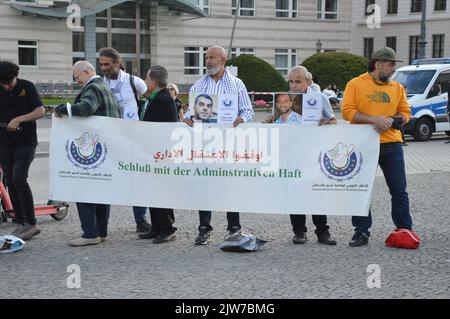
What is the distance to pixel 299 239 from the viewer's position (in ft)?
26.2

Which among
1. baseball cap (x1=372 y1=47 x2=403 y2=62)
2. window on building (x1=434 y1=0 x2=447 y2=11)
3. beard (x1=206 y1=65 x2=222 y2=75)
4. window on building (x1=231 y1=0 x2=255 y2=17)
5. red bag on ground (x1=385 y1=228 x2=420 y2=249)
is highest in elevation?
window on building (x1=434 y1=0 x2=447 y2=11)

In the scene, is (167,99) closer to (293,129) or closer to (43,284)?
(293,129)

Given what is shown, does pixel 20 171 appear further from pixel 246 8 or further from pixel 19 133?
pixel 246 8

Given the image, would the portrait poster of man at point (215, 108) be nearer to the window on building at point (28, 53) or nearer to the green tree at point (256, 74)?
the green tree at point (256, 74)

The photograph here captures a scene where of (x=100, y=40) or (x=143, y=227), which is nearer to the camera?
(x=143, y=227)

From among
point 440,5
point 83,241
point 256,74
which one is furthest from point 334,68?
point 83,241

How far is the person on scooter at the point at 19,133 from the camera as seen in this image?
8.13 meters

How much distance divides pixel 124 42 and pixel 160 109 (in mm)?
45781

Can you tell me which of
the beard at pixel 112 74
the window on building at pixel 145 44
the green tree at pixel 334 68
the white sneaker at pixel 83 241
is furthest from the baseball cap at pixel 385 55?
the window on building at pixel 145 44

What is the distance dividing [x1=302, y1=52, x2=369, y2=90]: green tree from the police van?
66.6 feet

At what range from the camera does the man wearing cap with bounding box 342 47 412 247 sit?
757 cm

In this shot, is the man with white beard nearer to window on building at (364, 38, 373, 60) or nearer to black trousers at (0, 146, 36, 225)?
black trousers at (0, 146, 36, 225)

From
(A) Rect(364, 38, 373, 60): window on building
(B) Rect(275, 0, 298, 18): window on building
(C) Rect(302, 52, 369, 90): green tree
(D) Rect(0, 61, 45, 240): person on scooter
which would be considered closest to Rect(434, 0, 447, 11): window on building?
(A) Rect(364, 38, 373, 60): window on building

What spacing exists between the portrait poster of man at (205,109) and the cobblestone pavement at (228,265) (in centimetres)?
139
